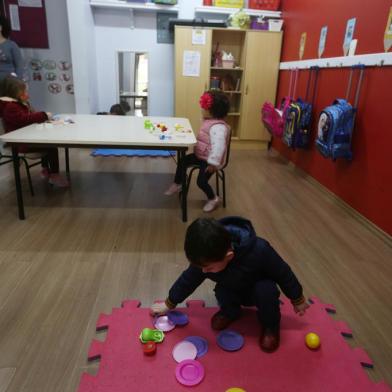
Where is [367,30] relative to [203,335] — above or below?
above

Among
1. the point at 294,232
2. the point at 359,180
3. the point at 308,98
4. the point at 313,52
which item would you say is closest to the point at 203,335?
the point at 294,232

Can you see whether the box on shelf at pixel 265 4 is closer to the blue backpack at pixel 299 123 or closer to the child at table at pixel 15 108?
the blue backpack at pixel 299 123

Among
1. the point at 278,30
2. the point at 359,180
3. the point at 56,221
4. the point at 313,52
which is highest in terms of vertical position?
the point at 278,30

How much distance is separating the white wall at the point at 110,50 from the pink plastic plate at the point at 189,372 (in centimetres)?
414

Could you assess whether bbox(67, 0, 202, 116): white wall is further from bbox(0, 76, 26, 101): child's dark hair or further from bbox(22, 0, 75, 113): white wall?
bbox(0, 76, 26, 101): child's dark hair

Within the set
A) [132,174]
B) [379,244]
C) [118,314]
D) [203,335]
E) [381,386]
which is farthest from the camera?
[132,174]

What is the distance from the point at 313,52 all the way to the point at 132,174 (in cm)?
234

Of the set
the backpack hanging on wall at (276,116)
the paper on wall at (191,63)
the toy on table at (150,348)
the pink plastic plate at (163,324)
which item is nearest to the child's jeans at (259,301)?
the pink plastic plate at (163,324)

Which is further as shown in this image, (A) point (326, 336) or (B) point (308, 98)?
(B) point (308, 98)

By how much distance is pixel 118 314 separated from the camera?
1.56 meters

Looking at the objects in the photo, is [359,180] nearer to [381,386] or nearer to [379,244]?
[379,244]

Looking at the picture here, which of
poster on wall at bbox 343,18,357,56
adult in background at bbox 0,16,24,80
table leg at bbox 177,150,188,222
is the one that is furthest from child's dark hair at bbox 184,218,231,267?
adult in background at bbox 0,16,24,80

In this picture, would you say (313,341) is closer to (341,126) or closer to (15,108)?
(341,126)

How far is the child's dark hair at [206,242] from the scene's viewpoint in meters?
1.15
